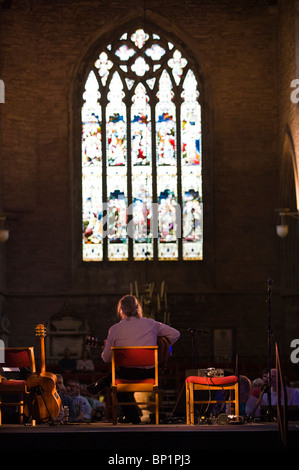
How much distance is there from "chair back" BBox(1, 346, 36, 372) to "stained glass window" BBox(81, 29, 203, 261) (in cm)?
1132

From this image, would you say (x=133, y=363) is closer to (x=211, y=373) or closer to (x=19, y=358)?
(x=211, y=373)

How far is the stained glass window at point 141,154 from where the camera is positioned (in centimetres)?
2038

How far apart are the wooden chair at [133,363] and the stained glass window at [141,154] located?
11.7m

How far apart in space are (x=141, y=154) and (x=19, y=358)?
12039 mm

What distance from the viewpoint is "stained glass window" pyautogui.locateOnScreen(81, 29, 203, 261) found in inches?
802

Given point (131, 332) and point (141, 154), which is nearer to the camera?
point (131, 332)

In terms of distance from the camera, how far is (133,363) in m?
8.55

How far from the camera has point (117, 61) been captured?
20922 mm

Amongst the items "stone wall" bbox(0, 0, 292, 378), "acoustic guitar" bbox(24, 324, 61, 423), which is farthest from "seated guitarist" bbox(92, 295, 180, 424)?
"stone wall" bbox(0, 0, 292, 378)

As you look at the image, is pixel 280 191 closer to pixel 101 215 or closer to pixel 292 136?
pixel 292 136

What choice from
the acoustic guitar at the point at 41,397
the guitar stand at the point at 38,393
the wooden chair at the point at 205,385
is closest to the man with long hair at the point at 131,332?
the wooden chair at the point at 205,385

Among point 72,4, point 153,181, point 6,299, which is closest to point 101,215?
point 153,181
